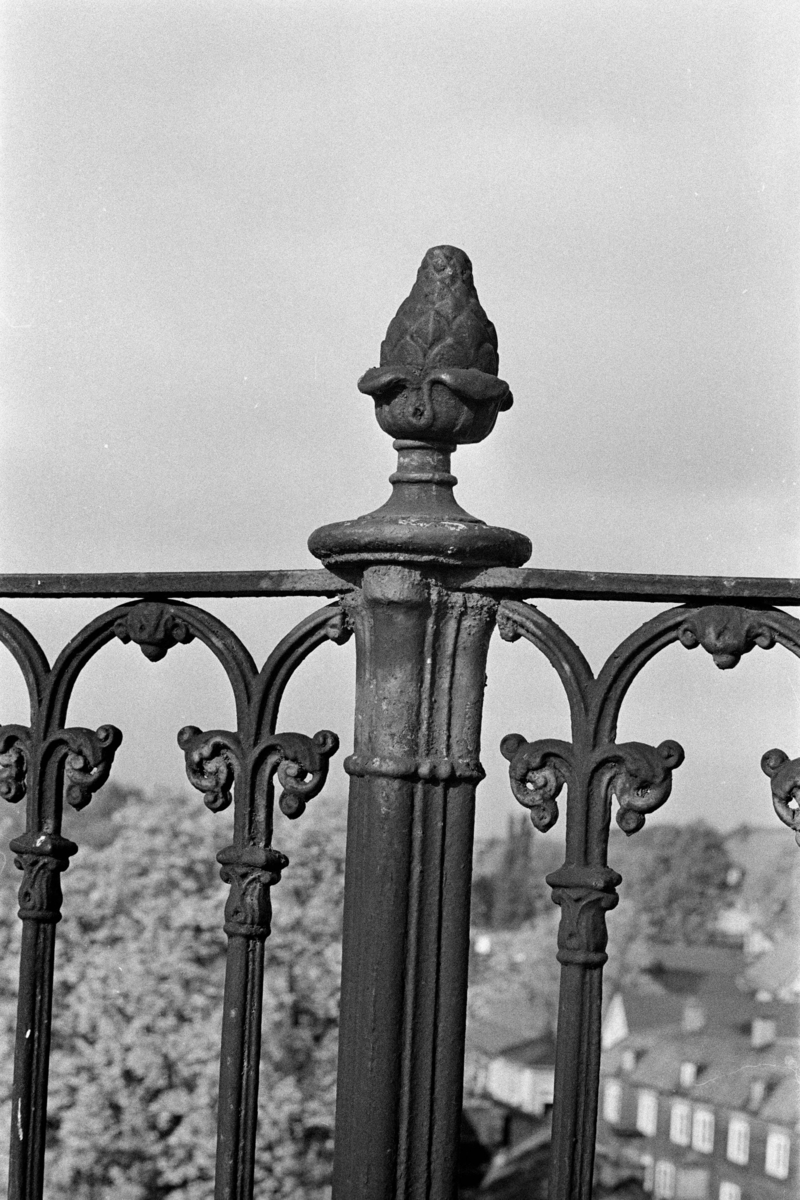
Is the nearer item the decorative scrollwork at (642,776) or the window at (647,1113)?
the decorative scrollwork at (642,776)

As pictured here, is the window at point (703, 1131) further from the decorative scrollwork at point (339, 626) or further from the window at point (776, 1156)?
the decorative scrollwork at point (339, 626)

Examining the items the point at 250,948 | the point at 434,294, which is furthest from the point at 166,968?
the point at 434,294

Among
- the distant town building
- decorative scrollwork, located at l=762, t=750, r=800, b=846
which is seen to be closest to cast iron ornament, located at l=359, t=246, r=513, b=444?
decorative scrollwork, located at l=762, t=750, r=800, b=846

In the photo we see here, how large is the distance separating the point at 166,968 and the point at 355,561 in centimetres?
463

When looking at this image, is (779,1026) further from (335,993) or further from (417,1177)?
(417,1177)

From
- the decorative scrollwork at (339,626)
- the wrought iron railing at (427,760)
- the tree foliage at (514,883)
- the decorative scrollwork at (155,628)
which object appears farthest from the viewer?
the tree foliage at (514,883)

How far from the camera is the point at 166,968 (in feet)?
→ 20.6

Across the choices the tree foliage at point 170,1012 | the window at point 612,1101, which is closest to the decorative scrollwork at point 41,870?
the tree foliage at point 170,1012

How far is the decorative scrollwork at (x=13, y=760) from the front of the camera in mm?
2240

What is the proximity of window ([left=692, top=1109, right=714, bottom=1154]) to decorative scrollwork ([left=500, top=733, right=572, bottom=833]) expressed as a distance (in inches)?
271

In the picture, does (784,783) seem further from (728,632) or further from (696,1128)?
(696,1128)

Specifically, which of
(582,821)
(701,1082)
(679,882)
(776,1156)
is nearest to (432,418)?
(582,821)

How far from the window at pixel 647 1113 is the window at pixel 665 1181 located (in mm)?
189

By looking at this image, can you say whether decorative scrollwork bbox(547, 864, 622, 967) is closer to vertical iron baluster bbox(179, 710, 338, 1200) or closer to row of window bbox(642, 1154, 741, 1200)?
vertical iron baluster bbox(179, 710, 338, 1200)
